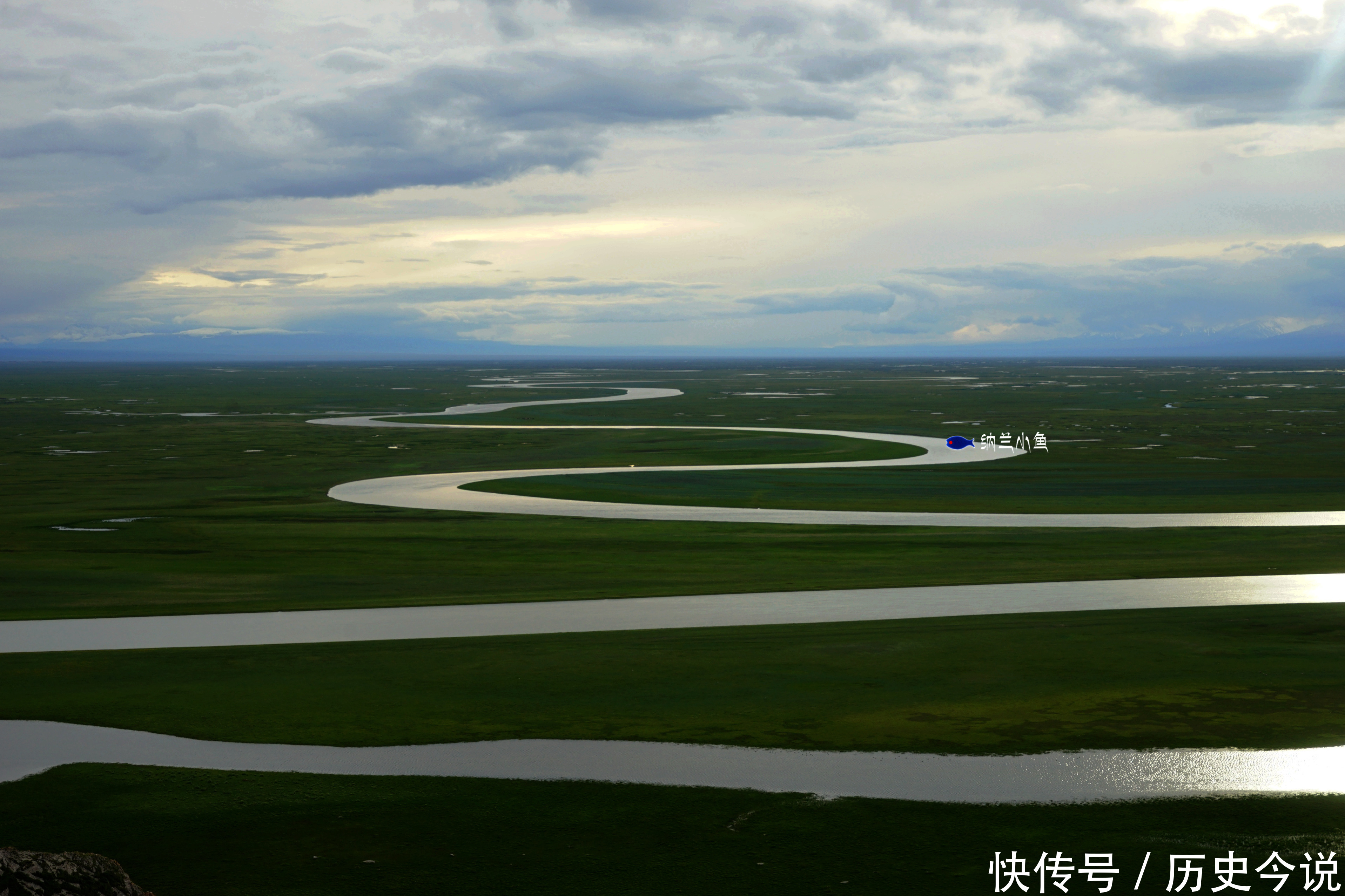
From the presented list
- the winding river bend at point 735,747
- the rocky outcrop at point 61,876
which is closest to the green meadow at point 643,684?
the winding river bend at point 735,747

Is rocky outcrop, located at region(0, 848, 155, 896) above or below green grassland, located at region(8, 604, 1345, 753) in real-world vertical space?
above

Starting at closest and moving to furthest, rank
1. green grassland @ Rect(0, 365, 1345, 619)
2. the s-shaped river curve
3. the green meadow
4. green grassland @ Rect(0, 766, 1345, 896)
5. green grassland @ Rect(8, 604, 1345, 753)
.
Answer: green grassland @ Rect(0, 766, 1345, 896)
the green meadow
green grassland @ Rect(8, 604, 1345, 753)
green grassland @ Rect(0, 365, 1345, 619)
the s-shaped river curve

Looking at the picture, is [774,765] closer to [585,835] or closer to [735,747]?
[735,747]

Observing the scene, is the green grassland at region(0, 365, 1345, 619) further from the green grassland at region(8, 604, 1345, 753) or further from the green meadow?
the green grassland at region(8, 604, 1345, 753)

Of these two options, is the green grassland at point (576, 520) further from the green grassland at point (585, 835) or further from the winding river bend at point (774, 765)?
the green grassland at point (585, 835)

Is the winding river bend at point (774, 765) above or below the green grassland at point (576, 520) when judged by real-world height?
below

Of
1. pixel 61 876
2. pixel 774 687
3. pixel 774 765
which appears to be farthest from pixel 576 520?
pixel 61 876

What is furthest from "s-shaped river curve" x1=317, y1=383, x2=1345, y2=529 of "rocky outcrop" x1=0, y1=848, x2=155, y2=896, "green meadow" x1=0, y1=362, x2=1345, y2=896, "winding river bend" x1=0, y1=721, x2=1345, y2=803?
"rocky outcrop" x1=0, y1=848, x2=155, y2=896
